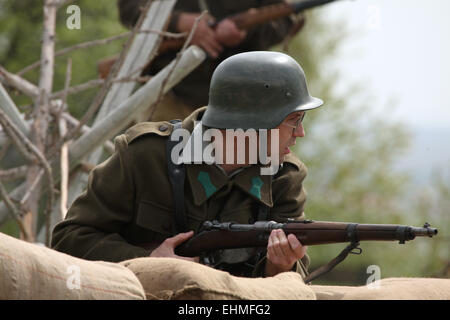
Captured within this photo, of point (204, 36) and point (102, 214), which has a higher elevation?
point (204, 36)

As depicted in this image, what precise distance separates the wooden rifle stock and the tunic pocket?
141 millimetres

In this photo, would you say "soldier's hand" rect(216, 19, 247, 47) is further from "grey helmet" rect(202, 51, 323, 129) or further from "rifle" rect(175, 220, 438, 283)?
"rifle" rect(175, 220, 438, 283)

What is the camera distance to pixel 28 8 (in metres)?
20.0

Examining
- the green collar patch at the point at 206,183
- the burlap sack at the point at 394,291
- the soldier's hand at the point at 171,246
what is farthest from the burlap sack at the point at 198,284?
the green collar patch at the point at 206,183

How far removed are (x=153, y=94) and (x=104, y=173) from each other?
7.82 ft

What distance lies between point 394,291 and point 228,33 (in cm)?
445

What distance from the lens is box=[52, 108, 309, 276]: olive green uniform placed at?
4789 mm

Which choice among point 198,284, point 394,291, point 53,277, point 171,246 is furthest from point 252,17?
Answer: point 53,277

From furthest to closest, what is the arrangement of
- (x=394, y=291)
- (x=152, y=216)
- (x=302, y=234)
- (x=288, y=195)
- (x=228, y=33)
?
1. (x=228, y=33)
2. (x=288, y=195)
3. (x=152, y=216)
4. (x=302, y=234)
5. (x=394, y=291)

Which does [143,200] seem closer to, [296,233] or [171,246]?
[171,246]

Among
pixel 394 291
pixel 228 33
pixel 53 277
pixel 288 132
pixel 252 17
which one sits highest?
pixel 252 17

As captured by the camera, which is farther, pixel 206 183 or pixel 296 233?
pixel 206 183

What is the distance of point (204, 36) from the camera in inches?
323
